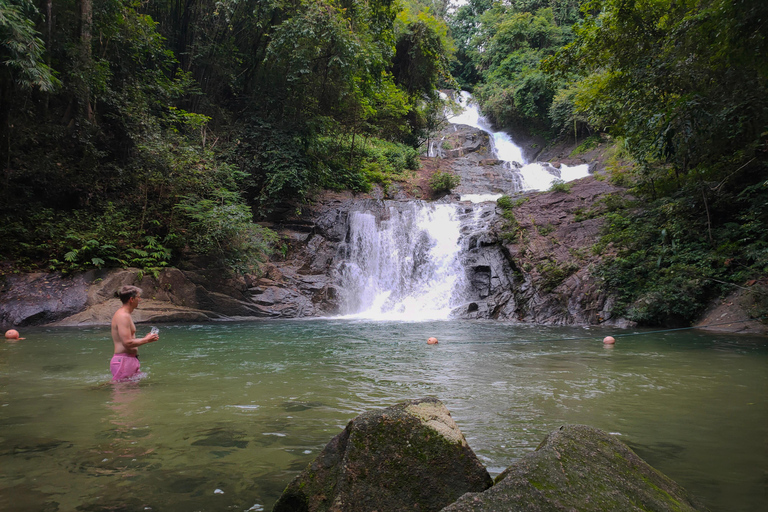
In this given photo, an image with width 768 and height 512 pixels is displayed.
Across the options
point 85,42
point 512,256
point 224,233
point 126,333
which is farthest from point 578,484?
point 85,42

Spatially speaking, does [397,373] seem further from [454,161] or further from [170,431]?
[454,161]

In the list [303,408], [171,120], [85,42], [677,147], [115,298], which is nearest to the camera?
[303,408]

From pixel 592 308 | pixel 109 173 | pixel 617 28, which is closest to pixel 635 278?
pixel 592 308

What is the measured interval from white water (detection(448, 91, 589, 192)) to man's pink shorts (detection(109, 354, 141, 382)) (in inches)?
652

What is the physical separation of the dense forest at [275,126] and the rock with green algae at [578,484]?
5520 millimetres

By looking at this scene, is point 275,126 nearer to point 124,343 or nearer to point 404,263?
point 404,263

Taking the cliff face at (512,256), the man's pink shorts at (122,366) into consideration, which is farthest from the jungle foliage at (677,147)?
the man's pink shorts at (122,366)

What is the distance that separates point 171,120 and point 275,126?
4.21m

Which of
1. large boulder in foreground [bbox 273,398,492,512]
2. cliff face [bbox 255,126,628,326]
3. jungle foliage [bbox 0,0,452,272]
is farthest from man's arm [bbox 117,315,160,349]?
cliff face [bbox 255,126,628,326]

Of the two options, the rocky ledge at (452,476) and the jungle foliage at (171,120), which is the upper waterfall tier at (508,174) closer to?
the jungle foliage at (171,120)

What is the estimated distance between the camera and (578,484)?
175cm

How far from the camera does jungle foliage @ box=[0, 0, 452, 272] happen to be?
37.3ft

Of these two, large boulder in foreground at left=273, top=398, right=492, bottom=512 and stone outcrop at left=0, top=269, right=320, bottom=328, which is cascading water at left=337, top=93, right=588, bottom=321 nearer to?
stone outcrop at left=0, top=269, right=320, bottom=328

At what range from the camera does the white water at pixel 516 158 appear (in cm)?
2373
